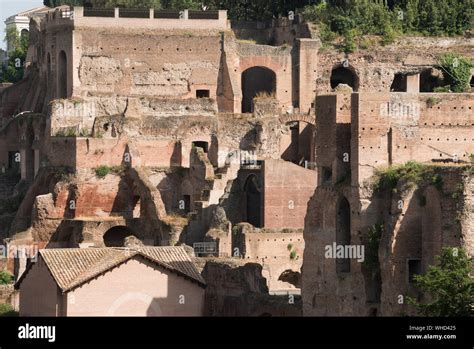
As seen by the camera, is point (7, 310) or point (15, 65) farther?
point (15, 65)

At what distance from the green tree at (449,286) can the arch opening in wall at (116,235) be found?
27.1 meters

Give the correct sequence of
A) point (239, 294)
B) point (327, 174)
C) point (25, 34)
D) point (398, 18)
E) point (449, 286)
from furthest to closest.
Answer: point (25, 34) < point (398, 18) < point (239, 294) < point (327, 174) < point (449, 286)

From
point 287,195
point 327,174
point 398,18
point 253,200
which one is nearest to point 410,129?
point 327,174

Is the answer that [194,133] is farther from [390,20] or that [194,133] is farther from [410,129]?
[410,129]

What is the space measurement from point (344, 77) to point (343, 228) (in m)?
26.6

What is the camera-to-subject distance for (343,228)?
2985 inches

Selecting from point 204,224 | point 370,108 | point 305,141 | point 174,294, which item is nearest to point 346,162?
point 370,108

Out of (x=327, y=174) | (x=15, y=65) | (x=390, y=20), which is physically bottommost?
(x=327, y=174)

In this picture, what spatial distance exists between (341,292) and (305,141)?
24.7 meters

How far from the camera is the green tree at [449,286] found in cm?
6600

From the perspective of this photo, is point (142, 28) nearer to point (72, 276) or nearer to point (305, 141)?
point (305, 141)

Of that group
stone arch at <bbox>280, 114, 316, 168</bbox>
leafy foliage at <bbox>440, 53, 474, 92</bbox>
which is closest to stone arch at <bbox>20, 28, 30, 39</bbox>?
stone arch at <bbox>280, 114, 316, 168</bbox>

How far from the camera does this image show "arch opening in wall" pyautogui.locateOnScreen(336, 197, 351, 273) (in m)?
75.2

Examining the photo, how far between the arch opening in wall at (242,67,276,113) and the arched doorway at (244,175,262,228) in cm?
922
